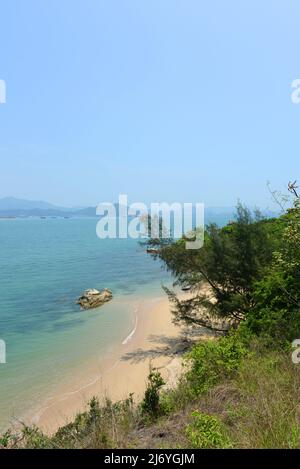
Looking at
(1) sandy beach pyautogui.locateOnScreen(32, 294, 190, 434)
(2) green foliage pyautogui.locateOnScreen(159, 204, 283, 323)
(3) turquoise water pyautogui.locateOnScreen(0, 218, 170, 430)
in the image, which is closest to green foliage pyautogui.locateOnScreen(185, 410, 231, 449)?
(1) sandy beach pyautogui.locateOnScreen(32, 294, 190, 434)

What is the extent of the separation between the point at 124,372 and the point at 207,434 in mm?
13630

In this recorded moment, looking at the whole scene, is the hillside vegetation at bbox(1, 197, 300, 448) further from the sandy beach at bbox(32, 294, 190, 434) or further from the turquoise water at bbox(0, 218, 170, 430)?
the turquoise water at bbox(0, 218, 170, 430)

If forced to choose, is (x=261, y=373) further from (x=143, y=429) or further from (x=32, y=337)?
(x=32, y=337)

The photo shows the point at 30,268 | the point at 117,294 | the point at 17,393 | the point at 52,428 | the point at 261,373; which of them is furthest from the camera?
the point at 30,268

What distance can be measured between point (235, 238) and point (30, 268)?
43754 millimetres

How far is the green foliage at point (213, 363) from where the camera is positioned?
8328 mm

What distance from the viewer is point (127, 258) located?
68.7m

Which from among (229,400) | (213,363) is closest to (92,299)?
(213,363)

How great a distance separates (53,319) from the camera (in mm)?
28703

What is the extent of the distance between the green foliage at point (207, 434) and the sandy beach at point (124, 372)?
26.1 ft

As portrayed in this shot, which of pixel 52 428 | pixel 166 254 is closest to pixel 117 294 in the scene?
pixel 166 254

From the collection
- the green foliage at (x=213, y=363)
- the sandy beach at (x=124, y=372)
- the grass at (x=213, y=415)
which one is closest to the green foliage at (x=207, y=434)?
the grass at (x=213, y=415)
